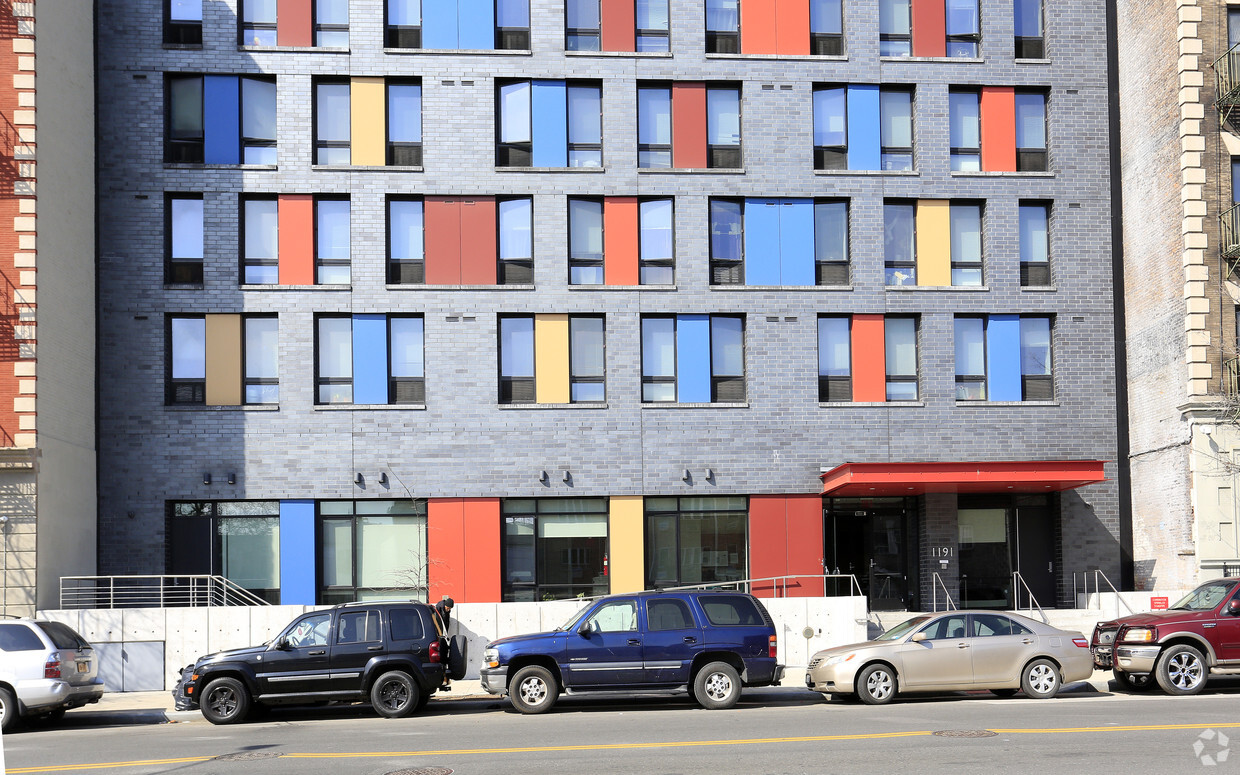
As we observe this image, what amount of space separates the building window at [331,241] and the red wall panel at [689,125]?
783 cm

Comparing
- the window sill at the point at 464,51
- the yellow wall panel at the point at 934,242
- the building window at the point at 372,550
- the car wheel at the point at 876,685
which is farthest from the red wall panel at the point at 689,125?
the car wheel at the point at 876,685

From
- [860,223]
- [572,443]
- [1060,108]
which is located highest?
[1060,108]

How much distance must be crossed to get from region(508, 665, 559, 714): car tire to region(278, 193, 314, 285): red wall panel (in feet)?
41.8

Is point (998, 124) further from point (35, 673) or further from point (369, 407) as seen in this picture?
point (35, 673)


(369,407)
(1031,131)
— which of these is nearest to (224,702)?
(369,407)

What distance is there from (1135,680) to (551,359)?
1389 cm

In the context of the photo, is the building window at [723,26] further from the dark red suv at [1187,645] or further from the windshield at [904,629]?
the dark red suv at [1187,645]

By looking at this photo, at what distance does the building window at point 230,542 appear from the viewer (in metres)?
25.9

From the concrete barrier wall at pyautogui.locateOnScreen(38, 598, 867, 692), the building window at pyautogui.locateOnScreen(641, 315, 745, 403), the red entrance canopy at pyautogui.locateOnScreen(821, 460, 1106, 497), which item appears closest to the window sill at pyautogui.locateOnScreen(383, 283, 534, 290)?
the building window at pyautogui.locateOnScreen(641, 315, 745, 403)

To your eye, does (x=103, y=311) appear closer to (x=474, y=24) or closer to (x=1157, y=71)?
(x=474, y=24)

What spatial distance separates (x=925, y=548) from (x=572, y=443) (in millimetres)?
8569

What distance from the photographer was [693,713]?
55.2 ft

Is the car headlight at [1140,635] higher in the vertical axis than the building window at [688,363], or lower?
lower

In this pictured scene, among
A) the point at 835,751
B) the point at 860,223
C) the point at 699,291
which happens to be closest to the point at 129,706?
the point at 835,751
